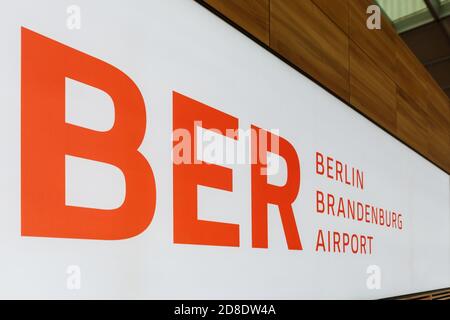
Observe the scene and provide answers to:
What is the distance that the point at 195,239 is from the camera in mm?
1411

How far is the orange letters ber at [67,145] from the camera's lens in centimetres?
102

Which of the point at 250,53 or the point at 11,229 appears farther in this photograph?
the point at 250,53

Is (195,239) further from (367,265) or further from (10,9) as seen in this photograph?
(367,265)

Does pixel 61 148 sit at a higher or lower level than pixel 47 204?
higher

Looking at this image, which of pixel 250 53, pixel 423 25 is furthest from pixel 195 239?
pixel 423 25

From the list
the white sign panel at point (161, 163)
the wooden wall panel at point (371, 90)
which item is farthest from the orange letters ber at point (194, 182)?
the wooden wall panel at point (371, 90)

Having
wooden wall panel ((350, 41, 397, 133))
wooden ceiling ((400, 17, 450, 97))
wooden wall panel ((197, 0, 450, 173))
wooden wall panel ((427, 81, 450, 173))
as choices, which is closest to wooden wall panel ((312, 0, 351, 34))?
wooden wall panel ((197, 0, 450, 173))

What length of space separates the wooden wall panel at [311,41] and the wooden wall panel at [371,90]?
11cm

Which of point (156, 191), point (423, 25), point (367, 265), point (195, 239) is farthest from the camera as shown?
point (423, 25)

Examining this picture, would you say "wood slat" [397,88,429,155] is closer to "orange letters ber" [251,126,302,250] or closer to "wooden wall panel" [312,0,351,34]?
"wooden wall panel" [312,0,351,34]

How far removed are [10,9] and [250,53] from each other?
96 centimetres

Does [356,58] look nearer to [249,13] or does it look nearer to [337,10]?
[337,10]
